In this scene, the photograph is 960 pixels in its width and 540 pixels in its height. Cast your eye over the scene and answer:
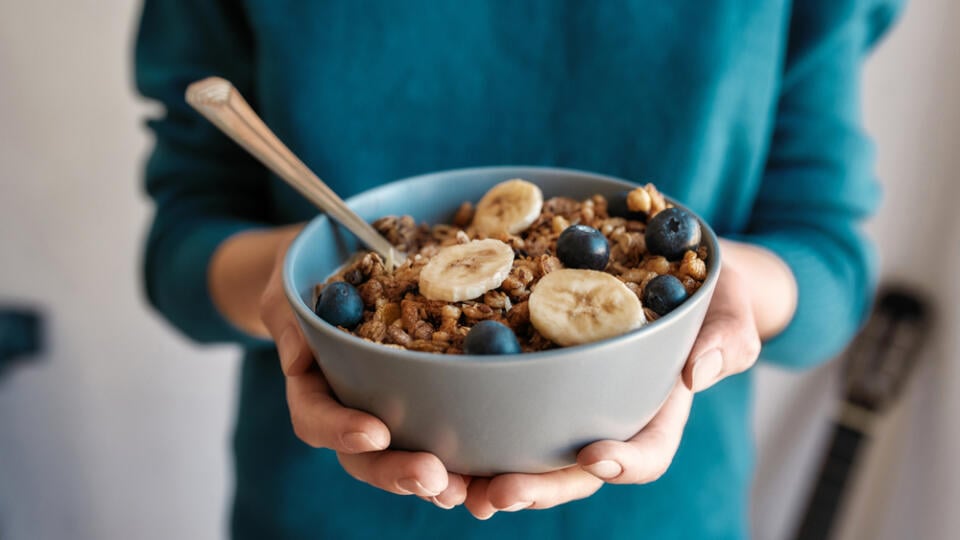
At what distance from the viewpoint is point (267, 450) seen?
2.62ft

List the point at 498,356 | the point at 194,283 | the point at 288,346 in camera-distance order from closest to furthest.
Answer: the point at 498,356, the point at 288,346, the point at 194,283

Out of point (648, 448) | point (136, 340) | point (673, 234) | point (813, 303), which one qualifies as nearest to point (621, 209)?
point (673, 234)

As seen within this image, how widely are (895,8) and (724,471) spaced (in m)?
0.51

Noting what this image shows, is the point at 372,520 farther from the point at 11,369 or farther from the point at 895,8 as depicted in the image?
the point at 11,369

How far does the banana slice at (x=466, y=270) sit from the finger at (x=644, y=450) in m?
0.12

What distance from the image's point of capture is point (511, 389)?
401 mm

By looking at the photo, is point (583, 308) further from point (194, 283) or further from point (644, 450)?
point (194, 283)

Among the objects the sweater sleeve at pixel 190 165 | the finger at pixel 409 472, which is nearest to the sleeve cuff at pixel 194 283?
the sweater sleeve at pixel 190 165

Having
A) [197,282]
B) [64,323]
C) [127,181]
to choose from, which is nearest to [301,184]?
[197,282]

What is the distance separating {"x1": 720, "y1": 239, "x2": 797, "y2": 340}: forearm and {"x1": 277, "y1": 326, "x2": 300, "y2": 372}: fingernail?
34cm

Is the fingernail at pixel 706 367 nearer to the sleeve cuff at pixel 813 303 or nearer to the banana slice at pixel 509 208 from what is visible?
the banana slice at pixel 509 208

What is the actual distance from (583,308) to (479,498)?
0.14m

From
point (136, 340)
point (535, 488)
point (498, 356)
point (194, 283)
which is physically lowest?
point (136, 340)

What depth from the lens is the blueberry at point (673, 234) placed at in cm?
49
